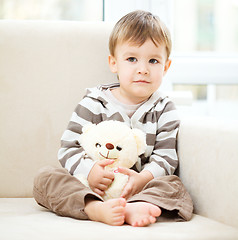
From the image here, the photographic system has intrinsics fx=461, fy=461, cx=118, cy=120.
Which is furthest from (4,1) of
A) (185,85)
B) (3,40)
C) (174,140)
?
(174,140)

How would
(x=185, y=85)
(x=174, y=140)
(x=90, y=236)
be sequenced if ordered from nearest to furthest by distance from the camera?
(x=90, y=236) → (x=174, y=140) → (x=185, y=85)

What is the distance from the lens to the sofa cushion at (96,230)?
0.93 m

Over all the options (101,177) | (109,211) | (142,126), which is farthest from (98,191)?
(142,126)

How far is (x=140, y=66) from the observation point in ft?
4.39

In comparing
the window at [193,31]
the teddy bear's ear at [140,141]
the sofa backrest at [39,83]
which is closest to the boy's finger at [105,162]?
the teddy bear's ear at [140,141]

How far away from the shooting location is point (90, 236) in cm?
92

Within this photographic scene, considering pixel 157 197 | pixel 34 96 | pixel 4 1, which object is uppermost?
pixel 4 1

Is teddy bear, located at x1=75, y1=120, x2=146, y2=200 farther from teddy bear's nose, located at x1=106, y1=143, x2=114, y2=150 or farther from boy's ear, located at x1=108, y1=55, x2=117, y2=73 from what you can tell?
boy's ear, located at x1=108, y1=55, x2=117, y2=73

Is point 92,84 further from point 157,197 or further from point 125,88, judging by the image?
point 157,197

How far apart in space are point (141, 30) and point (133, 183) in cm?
44

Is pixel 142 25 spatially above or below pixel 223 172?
above

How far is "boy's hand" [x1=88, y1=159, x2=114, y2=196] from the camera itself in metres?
1.18

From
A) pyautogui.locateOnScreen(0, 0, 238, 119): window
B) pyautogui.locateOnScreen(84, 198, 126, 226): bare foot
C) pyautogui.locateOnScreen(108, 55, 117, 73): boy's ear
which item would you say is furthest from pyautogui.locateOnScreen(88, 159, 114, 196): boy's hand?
pyautogui.locateOnScreen(0, 0, 238, 119): window

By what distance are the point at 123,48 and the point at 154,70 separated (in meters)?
0.11
